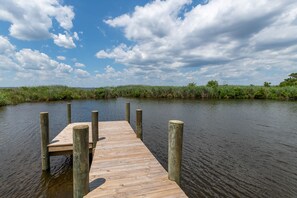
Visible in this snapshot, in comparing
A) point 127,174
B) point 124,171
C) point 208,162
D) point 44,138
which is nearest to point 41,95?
point 44,138

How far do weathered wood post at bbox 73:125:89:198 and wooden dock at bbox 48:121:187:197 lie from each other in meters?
0.21

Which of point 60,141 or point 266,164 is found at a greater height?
point 60,141

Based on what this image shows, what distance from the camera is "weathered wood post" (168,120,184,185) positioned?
387cm

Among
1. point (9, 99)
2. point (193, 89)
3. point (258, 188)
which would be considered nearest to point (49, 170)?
point (258, 188)

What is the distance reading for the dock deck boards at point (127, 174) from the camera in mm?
3572

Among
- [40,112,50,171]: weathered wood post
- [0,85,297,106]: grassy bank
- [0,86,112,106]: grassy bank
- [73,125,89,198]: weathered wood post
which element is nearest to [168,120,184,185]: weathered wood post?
[73,125,89,198]: weathered wood post

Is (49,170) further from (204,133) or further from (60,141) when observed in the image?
(204,133)

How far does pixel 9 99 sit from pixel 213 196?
30020 millimetres

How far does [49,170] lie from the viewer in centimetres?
679

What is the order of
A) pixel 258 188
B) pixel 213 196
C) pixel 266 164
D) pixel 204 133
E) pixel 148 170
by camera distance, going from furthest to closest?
pixel 204 133
pixel 266 164
pixel 258 188
pixel 213 196
pixel 148 170

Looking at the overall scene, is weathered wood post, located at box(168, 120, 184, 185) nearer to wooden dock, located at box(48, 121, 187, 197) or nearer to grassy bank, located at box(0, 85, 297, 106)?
wooden dock, located at box(48, 121, 187, 197)

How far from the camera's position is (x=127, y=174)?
4.31m

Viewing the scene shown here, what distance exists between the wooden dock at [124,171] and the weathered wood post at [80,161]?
0.67 feet

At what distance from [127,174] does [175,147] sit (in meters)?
1.40
